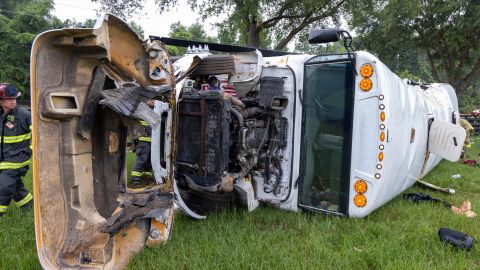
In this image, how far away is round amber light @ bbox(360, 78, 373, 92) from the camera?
343 cm

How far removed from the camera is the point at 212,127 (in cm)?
326

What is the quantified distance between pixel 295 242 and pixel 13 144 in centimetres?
310

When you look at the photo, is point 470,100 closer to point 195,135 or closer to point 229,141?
point 229,141

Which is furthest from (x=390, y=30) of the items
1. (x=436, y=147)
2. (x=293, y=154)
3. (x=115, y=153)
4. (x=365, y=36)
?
(x=115, y=153)

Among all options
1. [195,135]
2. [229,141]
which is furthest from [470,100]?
[195,135]

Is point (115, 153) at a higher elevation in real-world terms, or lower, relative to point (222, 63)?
lower

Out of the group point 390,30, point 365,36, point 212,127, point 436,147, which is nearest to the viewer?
point 212,127

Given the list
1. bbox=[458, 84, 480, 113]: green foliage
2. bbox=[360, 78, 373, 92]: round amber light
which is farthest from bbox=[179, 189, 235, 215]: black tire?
bbox=[458, 84, 480, 113]: green foliage

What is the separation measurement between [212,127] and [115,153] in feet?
2.65

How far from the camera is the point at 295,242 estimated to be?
3180 millimetres

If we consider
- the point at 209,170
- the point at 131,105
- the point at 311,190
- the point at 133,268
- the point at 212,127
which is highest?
the point at 131,105

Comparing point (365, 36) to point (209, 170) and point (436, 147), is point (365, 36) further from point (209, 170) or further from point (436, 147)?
point (209, 170)

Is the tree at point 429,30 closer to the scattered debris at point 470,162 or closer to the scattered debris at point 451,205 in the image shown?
the scattered debris at point 470,162

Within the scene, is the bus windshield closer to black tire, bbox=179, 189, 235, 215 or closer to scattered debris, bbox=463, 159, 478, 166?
black tire, bbox=179, 189, 235, 215
